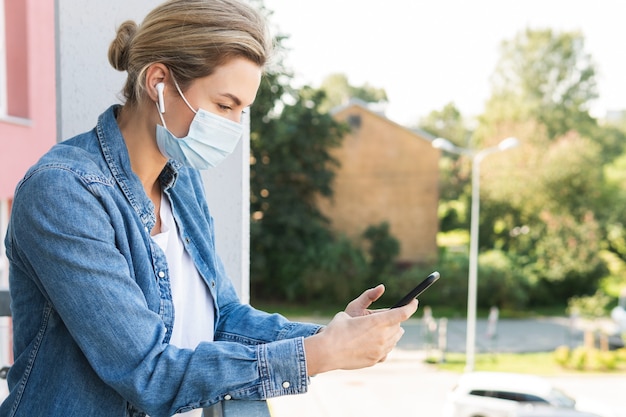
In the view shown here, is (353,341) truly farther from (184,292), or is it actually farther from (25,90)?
(25,90)

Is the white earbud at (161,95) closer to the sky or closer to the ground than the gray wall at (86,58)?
closer to the ground

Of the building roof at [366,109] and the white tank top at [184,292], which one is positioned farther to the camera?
the building roof at [366,109]

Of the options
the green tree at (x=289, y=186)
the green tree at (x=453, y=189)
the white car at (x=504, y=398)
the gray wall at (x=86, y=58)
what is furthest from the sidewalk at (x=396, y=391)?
the gray wall at (x=86, y=58)

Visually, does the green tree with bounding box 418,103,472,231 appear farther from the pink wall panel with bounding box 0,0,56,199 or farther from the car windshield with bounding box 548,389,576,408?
the pink wall panel with bounding box 0,0,56,199

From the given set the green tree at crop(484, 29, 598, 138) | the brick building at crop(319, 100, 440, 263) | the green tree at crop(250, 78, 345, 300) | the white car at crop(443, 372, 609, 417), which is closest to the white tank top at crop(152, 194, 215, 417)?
the white car at crop(443, 372, 609, 417)

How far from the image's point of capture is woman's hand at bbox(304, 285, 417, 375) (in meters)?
0.84

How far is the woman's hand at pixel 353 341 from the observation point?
84cm

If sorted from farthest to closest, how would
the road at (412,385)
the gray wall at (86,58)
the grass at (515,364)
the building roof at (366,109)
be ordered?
1. the building roof at (366,109)
2. the grass at (515,364)
3. the road at (412,385)
4. the gray wall at (86,58)

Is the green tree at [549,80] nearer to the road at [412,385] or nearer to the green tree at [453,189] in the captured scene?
the green tree at [453,189]

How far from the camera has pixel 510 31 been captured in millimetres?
22281

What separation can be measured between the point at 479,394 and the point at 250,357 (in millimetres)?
7966

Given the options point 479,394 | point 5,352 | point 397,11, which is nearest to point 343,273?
point 479,394

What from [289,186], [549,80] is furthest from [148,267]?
[549,80]

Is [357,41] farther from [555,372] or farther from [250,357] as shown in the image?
[250,357]
